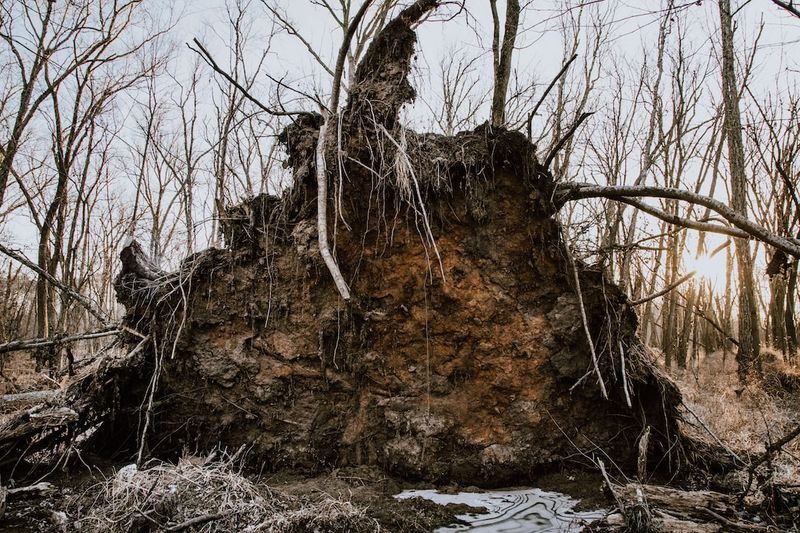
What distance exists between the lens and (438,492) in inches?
147

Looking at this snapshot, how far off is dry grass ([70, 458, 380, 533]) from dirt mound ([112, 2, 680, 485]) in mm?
815

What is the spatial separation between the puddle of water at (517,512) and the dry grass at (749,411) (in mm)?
1513

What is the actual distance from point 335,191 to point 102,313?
3.24m

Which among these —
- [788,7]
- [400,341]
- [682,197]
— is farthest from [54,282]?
[788,7]

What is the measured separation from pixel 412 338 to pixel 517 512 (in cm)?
160

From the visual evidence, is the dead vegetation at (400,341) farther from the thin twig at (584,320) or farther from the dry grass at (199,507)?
the dry grass at (199,507)

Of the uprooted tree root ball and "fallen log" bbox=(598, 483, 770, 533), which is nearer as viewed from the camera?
"fallen log" bbox=(598, 483, 770, 533)

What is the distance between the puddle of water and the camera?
3.22 m

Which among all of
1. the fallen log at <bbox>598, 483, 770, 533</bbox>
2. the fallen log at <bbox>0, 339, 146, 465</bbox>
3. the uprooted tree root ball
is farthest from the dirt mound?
the fallen log at <bbox>598, 483, 770, 533</bbox>

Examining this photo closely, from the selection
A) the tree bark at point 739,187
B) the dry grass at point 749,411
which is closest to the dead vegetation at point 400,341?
the dry grass at point 749,411

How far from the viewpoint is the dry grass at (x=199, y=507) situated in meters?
2.89

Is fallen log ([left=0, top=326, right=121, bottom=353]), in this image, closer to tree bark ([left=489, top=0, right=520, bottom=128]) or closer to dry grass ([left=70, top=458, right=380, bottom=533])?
dry grass ([left=70, top=458, right=380, bottom=533])

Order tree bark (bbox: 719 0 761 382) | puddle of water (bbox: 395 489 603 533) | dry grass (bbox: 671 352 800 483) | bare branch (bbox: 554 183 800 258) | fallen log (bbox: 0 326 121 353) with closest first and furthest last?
puddle of water (bbox: 395 489 603 533) < bare branch (bbox: 554 183 800 258) < fallen log (bbox: 0 326 121 353) < dry grass (bbox: 671 352 800 483) < tree bark (bbox: 719 0 761 382)

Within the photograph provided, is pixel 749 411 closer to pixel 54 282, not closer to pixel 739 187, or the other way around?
pixel 739 187
